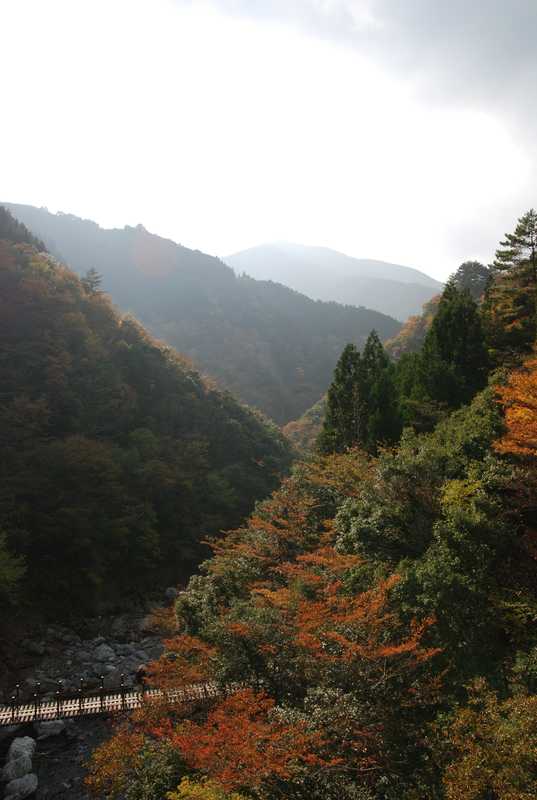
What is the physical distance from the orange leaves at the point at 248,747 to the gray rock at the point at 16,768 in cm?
537

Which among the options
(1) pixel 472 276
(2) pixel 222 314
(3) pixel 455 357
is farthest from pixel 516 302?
(2) pixel 222 314

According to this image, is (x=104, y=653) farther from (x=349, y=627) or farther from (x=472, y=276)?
(x=472, y=276)

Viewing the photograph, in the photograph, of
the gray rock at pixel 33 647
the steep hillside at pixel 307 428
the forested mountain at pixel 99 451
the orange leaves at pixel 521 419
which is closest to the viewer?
the orange leaves at pixel 521 419

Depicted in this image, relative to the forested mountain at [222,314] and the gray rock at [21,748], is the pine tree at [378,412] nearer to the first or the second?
the gray rock at [21,748]

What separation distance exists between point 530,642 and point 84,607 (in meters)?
22.5

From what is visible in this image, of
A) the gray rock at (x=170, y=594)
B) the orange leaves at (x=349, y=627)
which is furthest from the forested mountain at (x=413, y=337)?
the orange leaves at (x=349, y=627)

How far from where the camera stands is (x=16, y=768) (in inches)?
537

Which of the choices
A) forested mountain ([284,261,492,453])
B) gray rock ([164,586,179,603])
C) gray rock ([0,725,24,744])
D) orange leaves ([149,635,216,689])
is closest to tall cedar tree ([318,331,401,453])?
forested mountain ([284,261,492,453])

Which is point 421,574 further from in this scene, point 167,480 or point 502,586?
point 167,480

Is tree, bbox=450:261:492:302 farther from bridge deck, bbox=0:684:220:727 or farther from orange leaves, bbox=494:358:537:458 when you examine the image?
bridge deck, bbox=0:684:220:727

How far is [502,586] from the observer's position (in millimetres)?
11250

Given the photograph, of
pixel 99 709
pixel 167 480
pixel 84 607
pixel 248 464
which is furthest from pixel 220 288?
pixel 99 709

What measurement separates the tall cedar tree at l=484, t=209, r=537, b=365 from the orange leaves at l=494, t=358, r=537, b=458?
31.8 ft

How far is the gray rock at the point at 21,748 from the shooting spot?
45.9 ft
